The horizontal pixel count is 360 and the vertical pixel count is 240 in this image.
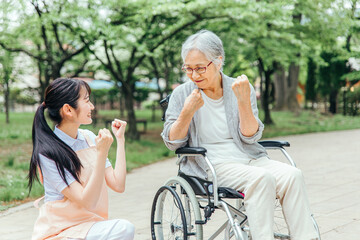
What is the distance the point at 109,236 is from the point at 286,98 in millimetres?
19586

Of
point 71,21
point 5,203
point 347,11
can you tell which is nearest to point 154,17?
point 71,21

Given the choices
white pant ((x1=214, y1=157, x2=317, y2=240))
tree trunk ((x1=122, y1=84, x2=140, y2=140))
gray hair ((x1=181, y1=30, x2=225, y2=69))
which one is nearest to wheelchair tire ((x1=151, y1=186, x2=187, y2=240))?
white pant ((x1=214, y1=157, x2=317, y2=240))

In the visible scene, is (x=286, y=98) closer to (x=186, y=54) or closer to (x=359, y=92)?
(x=359, y=92)

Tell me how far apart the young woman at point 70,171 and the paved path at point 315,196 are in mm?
1880

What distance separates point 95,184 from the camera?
95.7 inches

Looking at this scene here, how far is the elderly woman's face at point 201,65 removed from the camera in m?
3.28

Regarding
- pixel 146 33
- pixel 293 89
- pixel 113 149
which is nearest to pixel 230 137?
pixel 113 149

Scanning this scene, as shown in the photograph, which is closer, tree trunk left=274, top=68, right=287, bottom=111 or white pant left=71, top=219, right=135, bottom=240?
white pant left=71, top=219, right=135, bottom=240

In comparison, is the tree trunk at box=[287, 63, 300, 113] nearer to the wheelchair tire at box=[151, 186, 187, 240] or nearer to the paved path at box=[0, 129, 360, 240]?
the paved path at box=[0, 129, 360, 240]

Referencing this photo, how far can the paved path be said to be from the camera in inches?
181

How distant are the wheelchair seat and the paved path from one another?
121 centimetres

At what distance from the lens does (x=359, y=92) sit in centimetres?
2072

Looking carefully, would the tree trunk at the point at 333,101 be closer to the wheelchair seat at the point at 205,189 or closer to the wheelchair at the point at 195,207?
the wheelchair at the point at 195,207

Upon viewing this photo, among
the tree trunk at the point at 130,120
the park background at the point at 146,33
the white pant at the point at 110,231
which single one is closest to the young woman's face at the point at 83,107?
the white pant at the point at 110,231
